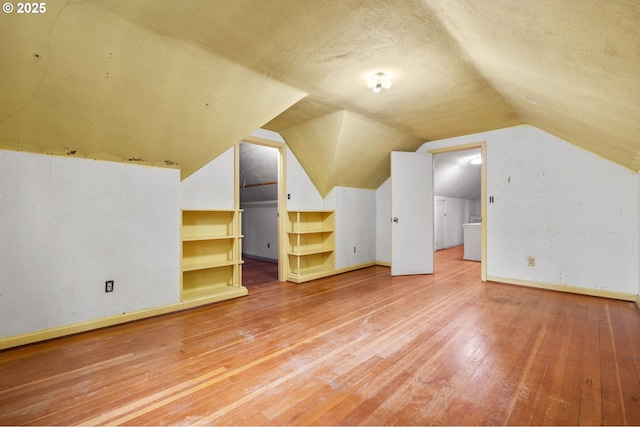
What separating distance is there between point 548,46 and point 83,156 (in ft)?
10.6

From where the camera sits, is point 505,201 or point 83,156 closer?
point 83,156

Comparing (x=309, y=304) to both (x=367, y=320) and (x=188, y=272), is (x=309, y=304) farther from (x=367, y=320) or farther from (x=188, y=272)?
(x=188, y=272)

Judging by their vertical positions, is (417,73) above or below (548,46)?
above

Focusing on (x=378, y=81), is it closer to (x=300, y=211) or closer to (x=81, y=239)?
(x=300, y=211)

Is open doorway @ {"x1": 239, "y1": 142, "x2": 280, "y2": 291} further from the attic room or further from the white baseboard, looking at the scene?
the white baseboard

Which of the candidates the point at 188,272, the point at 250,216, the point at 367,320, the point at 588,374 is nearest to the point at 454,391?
the point at 588,374

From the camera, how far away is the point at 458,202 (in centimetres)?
847

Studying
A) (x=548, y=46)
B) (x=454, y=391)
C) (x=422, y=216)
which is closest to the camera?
(x=548, y=46)

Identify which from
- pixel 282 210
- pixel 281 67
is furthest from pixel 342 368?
pixel 282 210

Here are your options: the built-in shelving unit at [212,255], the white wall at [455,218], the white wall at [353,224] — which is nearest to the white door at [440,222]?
the white wall at [455,218]

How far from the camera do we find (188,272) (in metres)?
3.34

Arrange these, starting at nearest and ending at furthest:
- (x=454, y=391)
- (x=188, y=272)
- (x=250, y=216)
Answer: (x=454, y=391) < (x=188, y=272) < (x=250, y=216)

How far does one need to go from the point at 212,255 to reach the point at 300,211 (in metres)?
1.27

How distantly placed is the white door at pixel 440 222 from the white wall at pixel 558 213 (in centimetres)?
337
